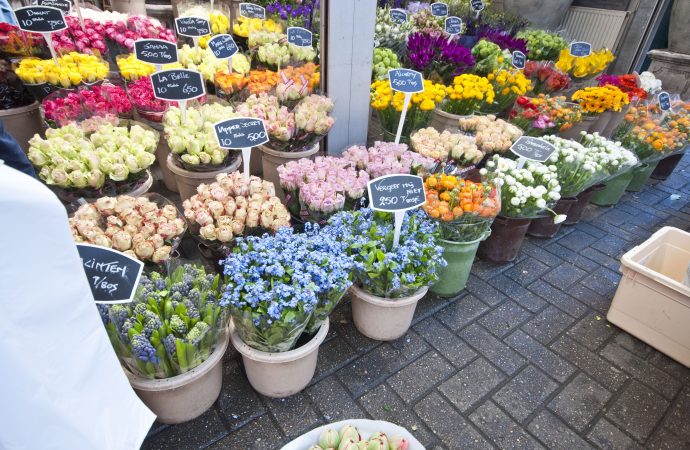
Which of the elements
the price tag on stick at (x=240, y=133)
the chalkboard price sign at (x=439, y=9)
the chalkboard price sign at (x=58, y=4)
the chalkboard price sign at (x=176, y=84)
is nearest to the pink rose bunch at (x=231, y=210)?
the price tag on stick at (x=240, y=133)

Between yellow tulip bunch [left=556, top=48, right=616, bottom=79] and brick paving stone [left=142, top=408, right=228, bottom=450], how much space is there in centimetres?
513

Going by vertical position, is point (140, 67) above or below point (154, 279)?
above

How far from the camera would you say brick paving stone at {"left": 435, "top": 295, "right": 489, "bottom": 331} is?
2.60 metres

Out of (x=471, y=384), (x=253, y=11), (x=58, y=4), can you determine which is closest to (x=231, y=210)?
(x=471, y=384)

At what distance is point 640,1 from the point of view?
20.4 ft

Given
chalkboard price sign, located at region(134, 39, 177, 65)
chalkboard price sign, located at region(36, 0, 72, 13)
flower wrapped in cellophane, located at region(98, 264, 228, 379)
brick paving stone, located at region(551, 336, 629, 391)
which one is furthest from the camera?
chalkboard price sign, located at region(36, 0, 72, 13)

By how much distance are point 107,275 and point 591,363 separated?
A: 258cm

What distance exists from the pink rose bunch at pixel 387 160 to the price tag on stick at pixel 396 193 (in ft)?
1.93

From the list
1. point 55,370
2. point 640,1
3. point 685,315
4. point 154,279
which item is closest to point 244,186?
point 154,279

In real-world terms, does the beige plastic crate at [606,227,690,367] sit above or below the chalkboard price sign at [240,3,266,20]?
below

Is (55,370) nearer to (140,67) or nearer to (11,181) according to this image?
(11,181)

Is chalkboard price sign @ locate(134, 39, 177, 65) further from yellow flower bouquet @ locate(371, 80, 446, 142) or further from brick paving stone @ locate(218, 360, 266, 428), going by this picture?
brick paving stone @ locate(218, 360, 266, 428)

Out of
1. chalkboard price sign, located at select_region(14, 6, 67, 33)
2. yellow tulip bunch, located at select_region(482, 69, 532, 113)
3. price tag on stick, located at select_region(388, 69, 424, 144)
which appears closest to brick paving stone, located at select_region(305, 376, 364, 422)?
price tag on stick, located at select_region(388, 69, 424, 144)

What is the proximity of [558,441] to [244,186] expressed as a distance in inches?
81.1
